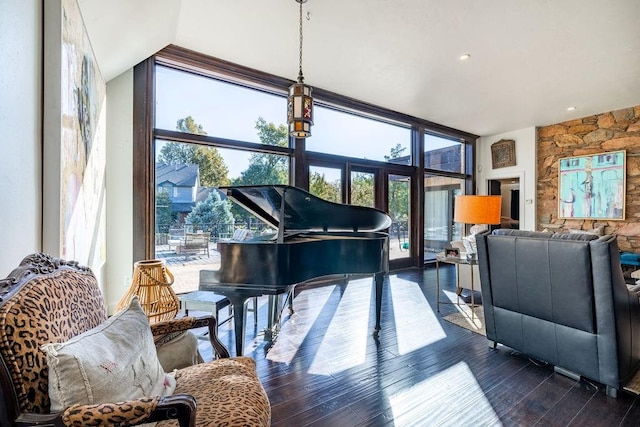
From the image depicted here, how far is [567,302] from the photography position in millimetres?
1997

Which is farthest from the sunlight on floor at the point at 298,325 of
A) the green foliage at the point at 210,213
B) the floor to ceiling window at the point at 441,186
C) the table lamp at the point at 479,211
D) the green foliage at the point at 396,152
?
the floor to ceiling window at the point at 441,186

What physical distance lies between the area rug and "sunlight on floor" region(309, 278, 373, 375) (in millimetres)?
935

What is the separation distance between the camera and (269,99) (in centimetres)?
439

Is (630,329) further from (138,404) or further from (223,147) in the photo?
(223,147)

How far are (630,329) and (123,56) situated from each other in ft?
15.3

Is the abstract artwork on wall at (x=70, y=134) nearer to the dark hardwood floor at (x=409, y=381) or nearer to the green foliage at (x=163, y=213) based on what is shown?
the green foliage at (x=163, y=213)

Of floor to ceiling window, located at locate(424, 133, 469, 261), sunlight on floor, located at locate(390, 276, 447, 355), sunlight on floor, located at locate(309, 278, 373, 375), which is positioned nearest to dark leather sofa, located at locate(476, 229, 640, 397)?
sunlight on floor, located at locate(390, 276, 447, 355)

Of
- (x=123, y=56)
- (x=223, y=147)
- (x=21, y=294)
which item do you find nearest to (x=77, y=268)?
(x=21, y=294)

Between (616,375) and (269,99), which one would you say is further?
(269,99)

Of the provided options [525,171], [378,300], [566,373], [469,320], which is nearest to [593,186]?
[525,171]

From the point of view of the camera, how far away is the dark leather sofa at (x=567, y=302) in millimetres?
1841

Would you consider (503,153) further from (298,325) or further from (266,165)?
(298,325)

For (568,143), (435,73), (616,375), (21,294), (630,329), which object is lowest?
(616,375)

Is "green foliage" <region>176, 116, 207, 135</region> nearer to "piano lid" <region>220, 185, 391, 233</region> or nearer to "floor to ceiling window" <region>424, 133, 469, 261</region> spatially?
"piano lid" <region>220, 185, 391, 233</region>
